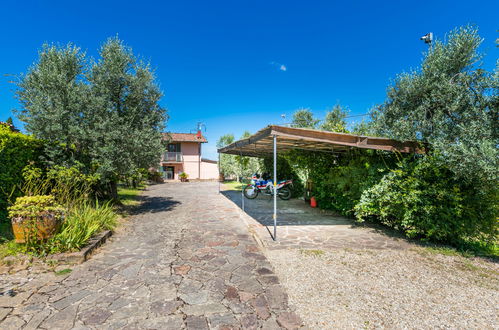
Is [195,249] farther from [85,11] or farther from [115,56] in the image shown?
[85,11]

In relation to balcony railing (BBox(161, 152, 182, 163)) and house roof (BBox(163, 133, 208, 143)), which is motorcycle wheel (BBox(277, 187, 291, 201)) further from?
balcony railing (BBox(161, 152, 182, 163))

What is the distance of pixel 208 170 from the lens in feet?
90.2

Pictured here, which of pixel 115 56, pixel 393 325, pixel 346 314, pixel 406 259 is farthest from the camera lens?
pixel 115 56

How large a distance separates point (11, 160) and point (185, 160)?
2136 cm

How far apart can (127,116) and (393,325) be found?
7.82 metres

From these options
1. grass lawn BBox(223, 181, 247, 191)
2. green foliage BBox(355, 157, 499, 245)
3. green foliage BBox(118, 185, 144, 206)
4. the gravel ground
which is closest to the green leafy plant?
the gravel ground

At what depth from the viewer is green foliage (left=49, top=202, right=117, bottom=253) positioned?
376cm

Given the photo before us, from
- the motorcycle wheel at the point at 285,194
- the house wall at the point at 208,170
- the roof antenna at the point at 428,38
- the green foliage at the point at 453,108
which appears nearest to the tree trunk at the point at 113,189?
the motorcycle wheel at the point at 285,194

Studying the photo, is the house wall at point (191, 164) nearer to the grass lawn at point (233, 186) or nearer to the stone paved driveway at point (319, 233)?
the grass lawn at point (233, 186)

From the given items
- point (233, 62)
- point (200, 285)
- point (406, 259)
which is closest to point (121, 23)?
point (233, 62)

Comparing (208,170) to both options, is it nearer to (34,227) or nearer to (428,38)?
(34,227)

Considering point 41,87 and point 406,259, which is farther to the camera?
point 41,87

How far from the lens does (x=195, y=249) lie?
4262mm

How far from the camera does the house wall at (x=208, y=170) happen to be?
27156mm
